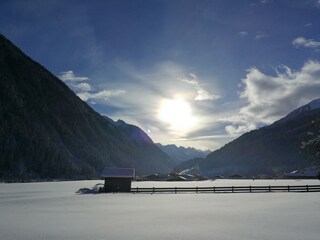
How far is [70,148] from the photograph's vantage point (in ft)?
591

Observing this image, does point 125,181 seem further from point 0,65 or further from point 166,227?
Answer: point 0,65

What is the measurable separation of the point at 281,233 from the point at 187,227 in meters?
5.00

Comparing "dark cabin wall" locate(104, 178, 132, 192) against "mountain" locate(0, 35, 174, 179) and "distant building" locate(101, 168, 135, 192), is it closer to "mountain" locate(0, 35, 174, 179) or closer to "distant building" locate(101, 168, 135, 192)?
"distant building" locate(101, 168, 135, 192)

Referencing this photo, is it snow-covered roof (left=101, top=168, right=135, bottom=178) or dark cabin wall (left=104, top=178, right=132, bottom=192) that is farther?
snow-covered roof (left=101, top=168, right=135, bottom=178)

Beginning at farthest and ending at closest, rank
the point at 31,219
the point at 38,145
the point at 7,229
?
the point at 38,145
the point at 31,219
the point at 7,229

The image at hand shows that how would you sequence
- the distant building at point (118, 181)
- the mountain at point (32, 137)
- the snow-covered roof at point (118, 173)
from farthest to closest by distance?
the mountain at point (32, 137), the snow-covered roof at point (118, 173), the distant building at point (118, 181)

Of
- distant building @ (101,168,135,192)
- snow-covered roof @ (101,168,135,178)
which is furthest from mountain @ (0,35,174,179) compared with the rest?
distant building @ (101,168,135,192)

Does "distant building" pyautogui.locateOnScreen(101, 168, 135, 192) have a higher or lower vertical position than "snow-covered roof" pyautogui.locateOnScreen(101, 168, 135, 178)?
lower

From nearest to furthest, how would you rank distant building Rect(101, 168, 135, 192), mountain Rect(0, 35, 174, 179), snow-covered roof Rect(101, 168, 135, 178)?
distant building Rect(101, 168, 135, 192) → snow-covered roof Rect(101, 168, 135, 178) → mountain Rect(0, 35, 174, 179)

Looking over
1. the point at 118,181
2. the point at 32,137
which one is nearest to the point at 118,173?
the point at 118,181

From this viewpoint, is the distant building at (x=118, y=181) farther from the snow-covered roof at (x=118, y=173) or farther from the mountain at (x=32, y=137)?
the mountain at (x=32, y=137)

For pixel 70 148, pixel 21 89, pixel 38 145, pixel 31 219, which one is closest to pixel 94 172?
pixel 70 148

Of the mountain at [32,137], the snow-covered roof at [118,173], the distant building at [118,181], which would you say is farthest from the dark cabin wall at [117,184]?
the mountain at [32,137]

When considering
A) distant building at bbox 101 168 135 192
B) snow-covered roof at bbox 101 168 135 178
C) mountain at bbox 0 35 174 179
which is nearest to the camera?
distant building at bbox 101 168 135 192
